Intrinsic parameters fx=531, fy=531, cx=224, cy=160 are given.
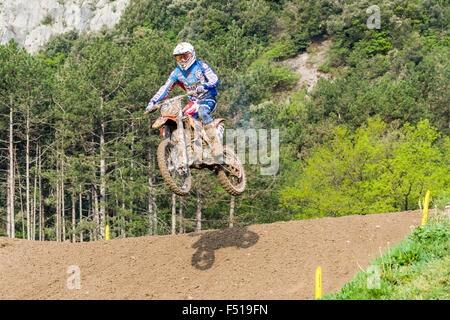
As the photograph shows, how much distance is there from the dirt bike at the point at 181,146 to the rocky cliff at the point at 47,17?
103 metres

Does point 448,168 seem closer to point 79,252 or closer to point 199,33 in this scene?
point 79,252

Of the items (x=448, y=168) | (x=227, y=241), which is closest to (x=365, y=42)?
(x=448, y=168)

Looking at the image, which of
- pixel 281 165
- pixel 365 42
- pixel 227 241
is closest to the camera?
pixel 227 241

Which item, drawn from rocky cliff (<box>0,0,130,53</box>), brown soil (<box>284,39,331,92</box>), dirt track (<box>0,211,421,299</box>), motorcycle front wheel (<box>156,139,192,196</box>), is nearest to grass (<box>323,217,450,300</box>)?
dirt track (<box>0,211,421,299</box>)

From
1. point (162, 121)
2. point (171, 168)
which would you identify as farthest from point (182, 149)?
point (162, 121)

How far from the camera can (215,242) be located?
40.8ft

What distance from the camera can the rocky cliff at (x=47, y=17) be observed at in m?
110

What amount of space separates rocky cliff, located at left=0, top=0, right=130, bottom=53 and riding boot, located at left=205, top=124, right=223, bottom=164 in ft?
336

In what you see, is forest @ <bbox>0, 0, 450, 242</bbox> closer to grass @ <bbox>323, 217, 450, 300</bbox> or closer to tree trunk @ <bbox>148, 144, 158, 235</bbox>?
tree trunk @ <bbox>148, 144, 158, 235</bbox>

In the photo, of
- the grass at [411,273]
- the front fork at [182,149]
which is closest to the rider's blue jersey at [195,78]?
the front fork at [182,149]

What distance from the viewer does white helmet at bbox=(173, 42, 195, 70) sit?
10.5 meters

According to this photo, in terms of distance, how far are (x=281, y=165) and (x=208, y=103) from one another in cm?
2360

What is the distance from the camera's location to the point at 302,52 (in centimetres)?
8406

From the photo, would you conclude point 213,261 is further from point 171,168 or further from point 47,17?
point 47,17
